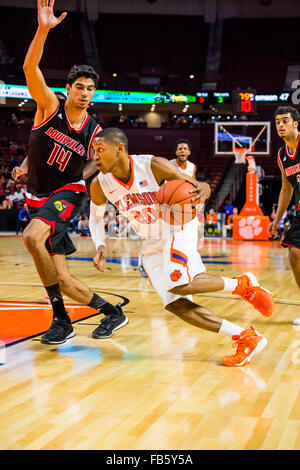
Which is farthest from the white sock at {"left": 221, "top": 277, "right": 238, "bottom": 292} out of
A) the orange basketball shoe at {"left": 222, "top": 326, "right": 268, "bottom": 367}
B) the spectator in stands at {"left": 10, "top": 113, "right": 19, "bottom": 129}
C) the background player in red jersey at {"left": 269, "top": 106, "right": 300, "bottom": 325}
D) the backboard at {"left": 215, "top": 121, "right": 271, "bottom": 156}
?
the spectator in stands at {"left": 10, "top": 113, "right": 19, "bottom": 129}

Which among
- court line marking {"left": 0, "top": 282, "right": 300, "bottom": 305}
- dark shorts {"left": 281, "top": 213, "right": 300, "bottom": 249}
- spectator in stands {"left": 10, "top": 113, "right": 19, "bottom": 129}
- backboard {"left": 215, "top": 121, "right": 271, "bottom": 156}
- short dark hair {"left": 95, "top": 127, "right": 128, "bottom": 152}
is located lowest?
court line marking {"left": 0, "top": 282, "right": 300, "bottom": 305}

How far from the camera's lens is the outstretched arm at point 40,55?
326 centimetres

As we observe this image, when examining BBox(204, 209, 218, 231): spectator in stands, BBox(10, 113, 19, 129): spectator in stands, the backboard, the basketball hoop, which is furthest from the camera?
BBox(10, 113, 19, 129): spectator in stands

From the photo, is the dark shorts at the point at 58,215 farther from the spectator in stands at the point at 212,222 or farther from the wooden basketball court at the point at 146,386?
the spectator in stands at the point at 212,222

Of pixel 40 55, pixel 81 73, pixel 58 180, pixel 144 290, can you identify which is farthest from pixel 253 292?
pixel 144 290

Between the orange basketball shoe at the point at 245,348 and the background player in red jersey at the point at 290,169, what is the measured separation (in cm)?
127

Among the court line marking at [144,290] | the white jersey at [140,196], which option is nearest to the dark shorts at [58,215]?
the white jersey at [140,196]

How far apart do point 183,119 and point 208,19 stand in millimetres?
5482

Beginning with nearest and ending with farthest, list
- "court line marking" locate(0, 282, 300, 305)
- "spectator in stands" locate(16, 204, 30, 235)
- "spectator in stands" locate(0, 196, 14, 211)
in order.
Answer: "court line marking" locate(0, 282, 300, 305), "spectator in stands" locate(16, 204, 30, 235), "spectator in stands" locate(0, 196, 14, 211)

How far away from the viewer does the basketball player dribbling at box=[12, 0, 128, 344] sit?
11.4 feet

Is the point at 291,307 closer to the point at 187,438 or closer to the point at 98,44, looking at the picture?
the point at 187,438

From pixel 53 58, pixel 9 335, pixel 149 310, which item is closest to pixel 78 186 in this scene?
pixel 9 335

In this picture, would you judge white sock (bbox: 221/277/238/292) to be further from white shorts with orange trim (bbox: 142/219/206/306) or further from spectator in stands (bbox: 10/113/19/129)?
spectator in stands (bbox: 10/113/19/129)
